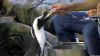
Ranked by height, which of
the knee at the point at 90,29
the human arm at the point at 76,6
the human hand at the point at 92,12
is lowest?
the knee at the point at 90,29

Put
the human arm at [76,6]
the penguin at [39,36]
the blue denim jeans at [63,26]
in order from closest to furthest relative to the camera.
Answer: the human arm at [76,6] < the penguin at [39,36] < the blue denim jeans at [63,26]

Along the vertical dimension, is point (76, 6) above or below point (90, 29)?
above

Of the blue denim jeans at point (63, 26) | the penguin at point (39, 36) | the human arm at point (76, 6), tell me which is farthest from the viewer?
the blue denim jeans at point (63, 26)

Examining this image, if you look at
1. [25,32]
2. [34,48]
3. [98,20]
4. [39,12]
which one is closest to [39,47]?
[34,48]

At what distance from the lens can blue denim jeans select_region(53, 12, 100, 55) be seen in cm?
110

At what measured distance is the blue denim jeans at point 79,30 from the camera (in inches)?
43.4

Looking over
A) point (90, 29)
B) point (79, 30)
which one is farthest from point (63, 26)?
point (90, 29)

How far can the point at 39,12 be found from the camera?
182 centimetres

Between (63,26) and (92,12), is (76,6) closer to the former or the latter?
(92,12)

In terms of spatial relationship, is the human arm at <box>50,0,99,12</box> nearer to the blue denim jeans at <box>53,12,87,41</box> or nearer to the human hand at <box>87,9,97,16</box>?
the human hand at <box>87,9,97,16</box>

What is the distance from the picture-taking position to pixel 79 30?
1.24 metres

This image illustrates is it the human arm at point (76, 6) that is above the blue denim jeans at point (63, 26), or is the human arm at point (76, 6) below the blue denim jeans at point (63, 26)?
above

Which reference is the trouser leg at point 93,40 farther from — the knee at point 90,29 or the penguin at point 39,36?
the penguin at point 39,36

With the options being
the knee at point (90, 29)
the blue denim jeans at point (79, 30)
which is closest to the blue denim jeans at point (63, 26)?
the blue denim jeans at point (79, 30)
